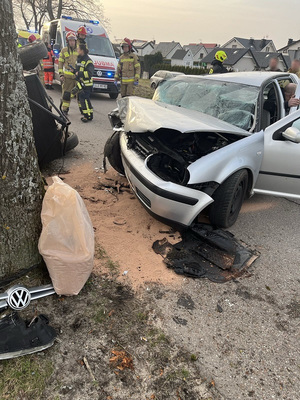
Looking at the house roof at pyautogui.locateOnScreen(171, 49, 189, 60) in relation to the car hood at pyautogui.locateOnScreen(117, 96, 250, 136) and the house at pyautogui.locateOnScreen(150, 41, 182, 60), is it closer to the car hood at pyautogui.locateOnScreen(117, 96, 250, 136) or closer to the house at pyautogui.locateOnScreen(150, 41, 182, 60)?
the house at pyautogui.locateOnScreen(150, 41, 182, 60)

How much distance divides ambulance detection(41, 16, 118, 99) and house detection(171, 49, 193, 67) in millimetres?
58723

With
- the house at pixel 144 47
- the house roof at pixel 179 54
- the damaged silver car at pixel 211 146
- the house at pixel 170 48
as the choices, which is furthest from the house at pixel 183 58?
the damaged silver car at pixel 211 146

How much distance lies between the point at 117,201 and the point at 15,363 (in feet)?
7.76

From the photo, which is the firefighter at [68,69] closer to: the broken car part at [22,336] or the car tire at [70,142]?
the car tire at [70,142]

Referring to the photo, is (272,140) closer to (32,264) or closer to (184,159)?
(184,159)

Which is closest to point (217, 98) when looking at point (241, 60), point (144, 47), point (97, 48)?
point (97, 48)

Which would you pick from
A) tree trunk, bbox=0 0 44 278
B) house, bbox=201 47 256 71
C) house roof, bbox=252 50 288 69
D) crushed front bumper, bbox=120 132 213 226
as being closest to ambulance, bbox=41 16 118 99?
crushed front bumper, bbox=120 132 213 226

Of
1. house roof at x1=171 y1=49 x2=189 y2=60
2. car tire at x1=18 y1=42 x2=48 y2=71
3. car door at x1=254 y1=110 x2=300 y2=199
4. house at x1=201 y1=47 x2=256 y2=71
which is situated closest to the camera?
car door at x1=254 y1=110 x2=300 y2=199

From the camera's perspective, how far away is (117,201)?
13.0 feet

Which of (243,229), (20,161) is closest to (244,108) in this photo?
(243,229)

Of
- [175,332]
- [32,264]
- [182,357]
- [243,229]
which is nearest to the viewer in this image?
[182,357]

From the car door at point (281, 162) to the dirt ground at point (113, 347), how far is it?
1870 millimetres

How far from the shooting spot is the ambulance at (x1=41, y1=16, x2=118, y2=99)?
36.1 feet

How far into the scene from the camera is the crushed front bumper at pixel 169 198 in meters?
2.88
